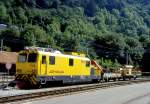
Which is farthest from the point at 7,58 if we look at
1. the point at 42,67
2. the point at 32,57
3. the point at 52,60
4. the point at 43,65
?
the point at 42,67

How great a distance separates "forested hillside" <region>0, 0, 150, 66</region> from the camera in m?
120

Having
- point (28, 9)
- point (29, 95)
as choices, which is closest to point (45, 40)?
point (28, 9)

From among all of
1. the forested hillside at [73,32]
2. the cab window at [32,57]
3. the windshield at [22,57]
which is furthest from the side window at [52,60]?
the forested hillside at [73,32]

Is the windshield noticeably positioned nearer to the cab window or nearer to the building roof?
the cab window

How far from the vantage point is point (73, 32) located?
524 feet

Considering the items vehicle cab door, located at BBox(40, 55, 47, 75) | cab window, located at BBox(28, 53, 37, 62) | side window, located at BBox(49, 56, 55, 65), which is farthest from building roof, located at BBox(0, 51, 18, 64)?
vehicle cab door, located at BBox(40, 55, 47, 75)

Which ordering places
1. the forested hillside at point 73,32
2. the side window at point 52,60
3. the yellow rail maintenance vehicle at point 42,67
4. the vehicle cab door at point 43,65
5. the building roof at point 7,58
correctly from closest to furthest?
1. the yellow rail maintenance vehicle at point 42,67
2. the vehicle cab door at point 43,65
3. the side window at point 52,60
4. the building roof at point 7,58
5. the forested hillside at point 73,32

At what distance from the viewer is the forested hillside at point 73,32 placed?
11998cm

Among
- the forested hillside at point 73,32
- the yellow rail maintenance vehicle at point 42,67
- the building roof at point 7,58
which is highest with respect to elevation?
the forested hillside at point 73,32

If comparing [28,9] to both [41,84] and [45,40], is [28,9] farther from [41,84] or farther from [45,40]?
[41,84]

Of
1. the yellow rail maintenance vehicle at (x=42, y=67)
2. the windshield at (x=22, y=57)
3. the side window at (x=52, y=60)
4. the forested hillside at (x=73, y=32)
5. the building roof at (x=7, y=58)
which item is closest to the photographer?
the yellow rail maintenance vehicle at (x=42, y=67)

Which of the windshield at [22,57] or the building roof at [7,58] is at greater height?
the building roof at [7,58]

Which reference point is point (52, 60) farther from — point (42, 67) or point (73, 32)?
point (73, 32)

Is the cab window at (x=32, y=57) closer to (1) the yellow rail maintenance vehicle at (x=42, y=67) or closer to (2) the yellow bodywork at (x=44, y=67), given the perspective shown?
(1) the yellow rail maintenance vehicle at (x=42, y=67)
